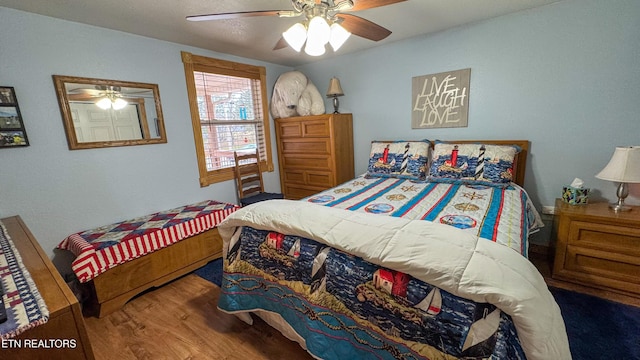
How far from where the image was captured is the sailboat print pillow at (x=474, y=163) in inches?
88.5

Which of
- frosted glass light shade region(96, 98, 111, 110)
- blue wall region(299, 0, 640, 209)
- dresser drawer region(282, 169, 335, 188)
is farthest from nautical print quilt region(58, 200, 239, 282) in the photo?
blue wall region(299, 0, 640, 209)

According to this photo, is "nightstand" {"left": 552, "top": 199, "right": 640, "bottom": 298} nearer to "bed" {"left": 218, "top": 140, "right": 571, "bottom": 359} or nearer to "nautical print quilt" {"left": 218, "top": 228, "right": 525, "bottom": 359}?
"bed" {"left": 218, "top": 140, "right": 571, "bottom": 359}

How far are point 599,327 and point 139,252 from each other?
320 centimetres

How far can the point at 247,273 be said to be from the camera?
65.6 inches

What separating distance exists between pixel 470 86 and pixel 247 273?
8.78ft

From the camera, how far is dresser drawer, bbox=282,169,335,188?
3383mm

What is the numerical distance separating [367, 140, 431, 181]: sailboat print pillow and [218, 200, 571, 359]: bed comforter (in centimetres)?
149

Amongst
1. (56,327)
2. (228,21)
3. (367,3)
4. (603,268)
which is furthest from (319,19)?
(603,268)

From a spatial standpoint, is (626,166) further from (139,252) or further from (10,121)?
(10,121)

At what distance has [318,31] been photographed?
1.32 m

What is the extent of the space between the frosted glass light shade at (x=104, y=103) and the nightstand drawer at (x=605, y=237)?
12.7 feet

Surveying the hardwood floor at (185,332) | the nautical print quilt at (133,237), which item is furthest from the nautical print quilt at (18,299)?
the hardwood floor at (185,332)

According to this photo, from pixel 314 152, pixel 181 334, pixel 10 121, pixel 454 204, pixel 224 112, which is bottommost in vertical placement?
pixel 181 334

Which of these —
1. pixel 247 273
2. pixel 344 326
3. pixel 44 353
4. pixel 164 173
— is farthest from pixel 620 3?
pixel 164 173
